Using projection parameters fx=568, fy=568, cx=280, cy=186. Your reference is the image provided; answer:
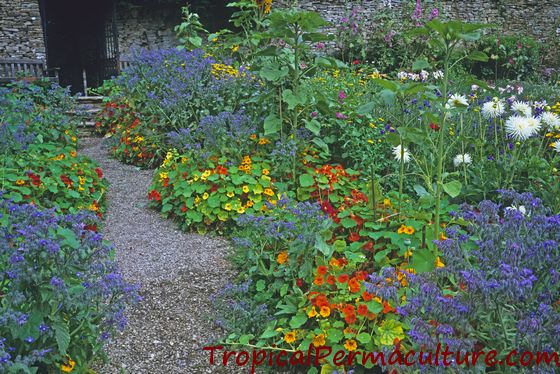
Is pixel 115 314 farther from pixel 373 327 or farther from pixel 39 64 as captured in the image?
pixel 39 64

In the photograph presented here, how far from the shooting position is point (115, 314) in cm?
230

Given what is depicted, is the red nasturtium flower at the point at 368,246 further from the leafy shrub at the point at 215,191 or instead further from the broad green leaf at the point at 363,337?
the leafy shrub at the point at 215,191

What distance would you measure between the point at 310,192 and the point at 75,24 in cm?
1096

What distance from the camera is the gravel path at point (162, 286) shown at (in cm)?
282

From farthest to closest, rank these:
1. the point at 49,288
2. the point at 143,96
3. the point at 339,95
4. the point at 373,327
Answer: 1. the point at 143,96
2. the point at 339,95
3. the point at 373,327
4. the point at 49,288

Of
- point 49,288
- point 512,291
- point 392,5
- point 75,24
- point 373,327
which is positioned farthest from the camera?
point 75,24

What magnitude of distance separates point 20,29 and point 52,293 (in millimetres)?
9884

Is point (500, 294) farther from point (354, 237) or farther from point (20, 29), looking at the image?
point (20, 29)

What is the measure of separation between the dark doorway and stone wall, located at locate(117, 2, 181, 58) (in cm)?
36

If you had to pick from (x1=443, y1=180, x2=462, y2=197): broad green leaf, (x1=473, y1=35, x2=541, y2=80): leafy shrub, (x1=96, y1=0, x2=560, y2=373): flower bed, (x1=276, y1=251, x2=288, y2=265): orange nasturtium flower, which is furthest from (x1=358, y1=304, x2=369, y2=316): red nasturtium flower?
(x1=473, y1=35, x2=541, y2=80): leafy shrub

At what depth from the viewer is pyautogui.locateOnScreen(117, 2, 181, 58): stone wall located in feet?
40.5

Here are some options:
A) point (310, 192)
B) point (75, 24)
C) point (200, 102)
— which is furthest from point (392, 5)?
point (310, 192)

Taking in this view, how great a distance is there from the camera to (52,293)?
217 centimetres

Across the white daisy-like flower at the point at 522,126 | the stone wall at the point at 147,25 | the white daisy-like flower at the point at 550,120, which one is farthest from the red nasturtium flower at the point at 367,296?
the stone wall at the point at 147,25
